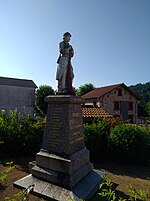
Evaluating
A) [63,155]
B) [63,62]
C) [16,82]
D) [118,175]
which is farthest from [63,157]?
[16,82]

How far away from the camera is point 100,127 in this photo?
318 inches

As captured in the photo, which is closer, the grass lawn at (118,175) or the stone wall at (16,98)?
the grass lawn at (118,175)

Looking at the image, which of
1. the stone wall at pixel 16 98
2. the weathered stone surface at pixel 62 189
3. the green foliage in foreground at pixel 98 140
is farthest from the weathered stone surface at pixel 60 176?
the stone wall at pixel 16 98

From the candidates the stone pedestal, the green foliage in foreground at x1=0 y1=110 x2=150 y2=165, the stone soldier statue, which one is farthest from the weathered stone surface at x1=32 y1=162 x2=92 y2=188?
the green foliage in foreground at x1=0 y1=110 x2=150 y2=165

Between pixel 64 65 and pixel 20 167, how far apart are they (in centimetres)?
421

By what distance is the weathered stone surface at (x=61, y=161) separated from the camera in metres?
4.38

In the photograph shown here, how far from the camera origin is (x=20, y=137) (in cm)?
775

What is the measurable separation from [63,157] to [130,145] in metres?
3.85

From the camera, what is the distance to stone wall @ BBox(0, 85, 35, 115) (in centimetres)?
2647

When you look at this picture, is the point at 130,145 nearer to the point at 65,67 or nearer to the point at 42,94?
the point at 65,67

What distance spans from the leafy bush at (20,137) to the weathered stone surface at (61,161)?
9.49 feet

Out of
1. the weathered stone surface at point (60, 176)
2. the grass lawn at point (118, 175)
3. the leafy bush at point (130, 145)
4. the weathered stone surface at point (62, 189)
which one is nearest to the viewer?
the weathered stone surface at point (62, 189)

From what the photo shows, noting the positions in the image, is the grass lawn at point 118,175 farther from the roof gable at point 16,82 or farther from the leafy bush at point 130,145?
the roof gable at point 16,82

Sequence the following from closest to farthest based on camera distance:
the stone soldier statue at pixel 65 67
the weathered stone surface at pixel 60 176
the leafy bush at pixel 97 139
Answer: the weathered stone surface at pixel 60 176 → the stone soldier statue at pixel 65 67 → the leafy bush at pixel 97 139
